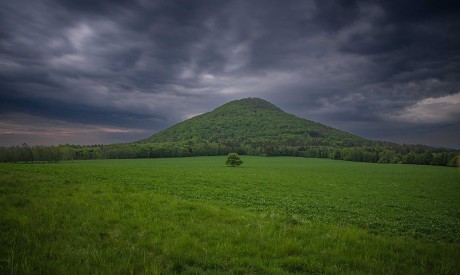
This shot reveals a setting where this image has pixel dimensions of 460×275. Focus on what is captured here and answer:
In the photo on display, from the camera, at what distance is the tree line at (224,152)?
106m

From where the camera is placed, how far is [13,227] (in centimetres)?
793

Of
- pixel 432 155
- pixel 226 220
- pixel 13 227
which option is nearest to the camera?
pixel 13 227

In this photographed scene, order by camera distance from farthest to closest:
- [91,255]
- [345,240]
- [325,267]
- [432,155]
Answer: [432,155] < [345,240] < [325,267] < [91,255]

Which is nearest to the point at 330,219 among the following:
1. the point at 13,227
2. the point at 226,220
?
the point at 226,220

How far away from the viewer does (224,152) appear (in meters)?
168

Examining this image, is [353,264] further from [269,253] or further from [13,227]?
[13,227]

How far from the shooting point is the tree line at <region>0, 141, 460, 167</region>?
349 feet

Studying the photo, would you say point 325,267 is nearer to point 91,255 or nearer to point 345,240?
point 345,240

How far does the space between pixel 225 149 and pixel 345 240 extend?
161 metres

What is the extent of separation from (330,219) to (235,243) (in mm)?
9146

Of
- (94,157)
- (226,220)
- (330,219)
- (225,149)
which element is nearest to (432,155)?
(225,149)

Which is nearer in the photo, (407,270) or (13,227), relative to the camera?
(407,270)

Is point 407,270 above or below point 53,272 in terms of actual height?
below

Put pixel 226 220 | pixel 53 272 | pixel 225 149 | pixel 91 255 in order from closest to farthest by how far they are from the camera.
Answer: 1. pixel 53 272
2. pixel 91 255
3. pixel 226 220
4. pixel 225 149
